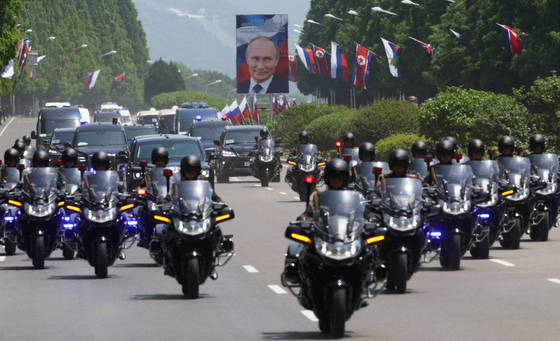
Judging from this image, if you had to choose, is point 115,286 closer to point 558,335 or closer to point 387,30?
point 558,335

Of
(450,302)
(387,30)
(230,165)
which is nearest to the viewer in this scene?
(450,302)

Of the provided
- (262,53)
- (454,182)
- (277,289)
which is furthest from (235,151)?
(262,53)

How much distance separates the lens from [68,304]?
12289mm

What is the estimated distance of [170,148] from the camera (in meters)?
27.1

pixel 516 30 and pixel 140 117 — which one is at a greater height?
pixel 516 30

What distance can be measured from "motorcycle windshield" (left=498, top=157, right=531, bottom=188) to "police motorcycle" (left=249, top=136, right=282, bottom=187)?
1627 centimetres

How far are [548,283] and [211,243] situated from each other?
4081 millimetres

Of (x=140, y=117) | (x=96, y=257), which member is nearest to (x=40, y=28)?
(x=140, y=117)

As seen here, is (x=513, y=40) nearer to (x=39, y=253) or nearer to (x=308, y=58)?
(x=308, y=58)

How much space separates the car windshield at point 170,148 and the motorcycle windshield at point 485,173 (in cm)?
1124

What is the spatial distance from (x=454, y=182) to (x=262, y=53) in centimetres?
5172

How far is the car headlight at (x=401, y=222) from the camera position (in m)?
12.6

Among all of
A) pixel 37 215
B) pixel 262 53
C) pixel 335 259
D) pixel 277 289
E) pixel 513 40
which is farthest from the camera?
pixel 262 53

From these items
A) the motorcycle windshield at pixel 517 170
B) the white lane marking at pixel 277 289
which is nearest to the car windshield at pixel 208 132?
the motorcycle windshield at pixel 517 170
